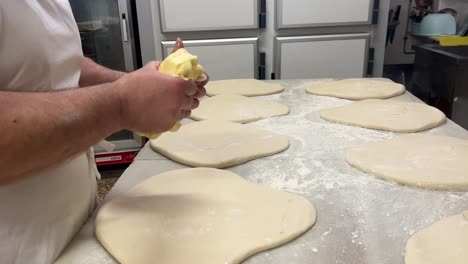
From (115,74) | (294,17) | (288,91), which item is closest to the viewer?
(115,74)

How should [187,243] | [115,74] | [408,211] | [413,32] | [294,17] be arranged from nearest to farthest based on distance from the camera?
[187,243]
[408,211]
[115,74]
[294,17]
[413,32]

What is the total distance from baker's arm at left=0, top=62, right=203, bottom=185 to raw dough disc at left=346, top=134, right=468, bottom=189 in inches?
19.8

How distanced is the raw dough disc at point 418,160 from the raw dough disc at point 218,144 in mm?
231

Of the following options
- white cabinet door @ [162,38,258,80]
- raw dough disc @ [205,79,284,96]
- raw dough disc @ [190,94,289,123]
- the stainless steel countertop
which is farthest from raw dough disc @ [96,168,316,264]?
white cabinet door @ [162,38,258,80]

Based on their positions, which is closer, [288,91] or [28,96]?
[28,96]

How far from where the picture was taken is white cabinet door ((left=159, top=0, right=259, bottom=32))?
6.77 feet

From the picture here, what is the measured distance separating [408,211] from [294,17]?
1.51 metres

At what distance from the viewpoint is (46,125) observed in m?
0.54

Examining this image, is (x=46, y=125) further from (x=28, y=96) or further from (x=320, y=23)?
(x=320, y=23)

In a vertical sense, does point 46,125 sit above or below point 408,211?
above

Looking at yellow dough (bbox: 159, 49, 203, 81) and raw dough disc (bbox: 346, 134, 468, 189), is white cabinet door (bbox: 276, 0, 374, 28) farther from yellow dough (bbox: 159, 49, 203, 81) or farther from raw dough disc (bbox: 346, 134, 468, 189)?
yellow dough (bbox: 159, 49, 203, 81)

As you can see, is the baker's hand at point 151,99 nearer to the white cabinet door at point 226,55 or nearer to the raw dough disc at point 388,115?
the raw dough disc at point 388,115

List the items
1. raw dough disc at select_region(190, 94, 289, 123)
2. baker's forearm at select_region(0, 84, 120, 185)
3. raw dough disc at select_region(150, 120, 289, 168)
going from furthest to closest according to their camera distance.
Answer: raw dough disc at select_region(190, 94, 289, 123) → raw dough disc at select_region(150, 120, 289, 168) → baker's forearm at select_region(0, 84, 120, 185)

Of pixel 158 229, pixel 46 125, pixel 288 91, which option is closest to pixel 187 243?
pixel 158 229
